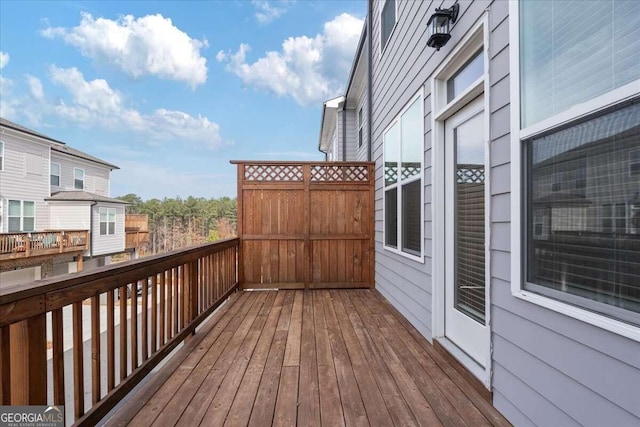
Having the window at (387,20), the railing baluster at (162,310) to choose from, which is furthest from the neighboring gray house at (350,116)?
the railing baluster at (162,310)

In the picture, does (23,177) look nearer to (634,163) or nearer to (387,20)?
(387,20)

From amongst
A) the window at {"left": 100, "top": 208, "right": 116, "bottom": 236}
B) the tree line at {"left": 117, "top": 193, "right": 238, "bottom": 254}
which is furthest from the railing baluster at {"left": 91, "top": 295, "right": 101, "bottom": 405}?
the tree line at {"left": 117, "top": 193, "right": 238, "bottom": 254}

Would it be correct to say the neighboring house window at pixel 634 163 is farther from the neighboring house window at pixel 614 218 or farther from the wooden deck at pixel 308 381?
the wooden deck at pixel 308 381

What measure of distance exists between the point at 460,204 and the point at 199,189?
34170mm

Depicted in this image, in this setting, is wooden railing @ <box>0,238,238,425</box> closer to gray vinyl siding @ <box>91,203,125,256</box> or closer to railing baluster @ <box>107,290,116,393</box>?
railing baluster @ <box>107,290,116,393</box>

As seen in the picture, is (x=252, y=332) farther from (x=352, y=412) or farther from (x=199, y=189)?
(x=199, y=189)

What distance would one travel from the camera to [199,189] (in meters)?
33.2

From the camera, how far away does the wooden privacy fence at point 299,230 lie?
15.7 feet

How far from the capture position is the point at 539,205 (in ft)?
4.69

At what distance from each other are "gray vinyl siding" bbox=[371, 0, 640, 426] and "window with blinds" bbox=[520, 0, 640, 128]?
157mm

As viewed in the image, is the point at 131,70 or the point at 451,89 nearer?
the point at 451,89

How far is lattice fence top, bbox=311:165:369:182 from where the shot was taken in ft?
15.8

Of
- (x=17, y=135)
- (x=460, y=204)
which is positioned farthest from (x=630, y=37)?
(x=17, y=135)

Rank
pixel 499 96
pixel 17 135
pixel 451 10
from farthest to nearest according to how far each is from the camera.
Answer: pixel 17 135
pixel 451 10
pixel 499 96
